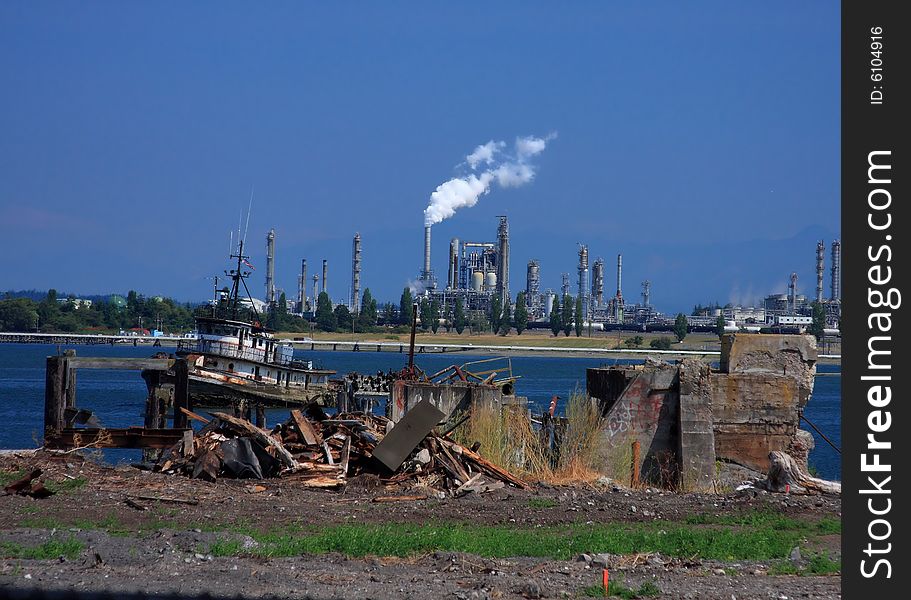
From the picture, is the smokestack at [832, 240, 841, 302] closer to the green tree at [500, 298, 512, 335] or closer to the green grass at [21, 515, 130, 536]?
the green tree at [500, 298, 512, 335]

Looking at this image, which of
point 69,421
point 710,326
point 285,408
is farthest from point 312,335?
point 69,421

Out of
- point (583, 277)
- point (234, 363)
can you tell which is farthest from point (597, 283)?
point (234, 363)

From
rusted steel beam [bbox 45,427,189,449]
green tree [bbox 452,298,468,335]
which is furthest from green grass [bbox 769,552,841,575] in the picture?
green tree [bbox 452,298,468,335]

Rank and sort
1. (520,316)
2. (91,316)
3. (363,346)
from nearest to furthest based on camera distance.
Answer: (363,346), (520,316), (91,316)

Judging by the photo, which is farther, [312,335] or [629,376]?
[312,335]

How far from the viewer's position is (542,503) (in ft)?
47.4

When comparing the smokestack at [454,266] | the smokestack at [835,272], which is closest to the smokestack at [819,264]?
the smokestack at [835,272]

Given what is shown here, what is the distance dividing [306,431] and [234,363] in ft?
104

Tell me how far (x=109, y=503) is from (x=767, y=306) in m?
188

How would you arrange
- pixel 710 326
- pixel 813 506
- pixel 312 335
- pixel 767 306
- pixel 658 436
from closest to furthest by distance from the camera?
pixel 813 506 → pixel 658 436 → pixel 312 335 → pixel 710 326 → pixel 767 306

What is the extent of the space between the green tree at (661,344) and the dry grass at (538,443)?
121813 millimetres

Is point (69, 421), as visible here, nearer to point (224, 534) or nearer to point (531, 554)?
point (224, 534)

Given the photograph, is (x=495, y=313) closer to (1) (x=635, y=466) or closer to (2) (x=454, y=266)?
(2) (x=454, y=266)

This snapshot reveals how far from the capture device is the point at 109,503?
13.5 metres
